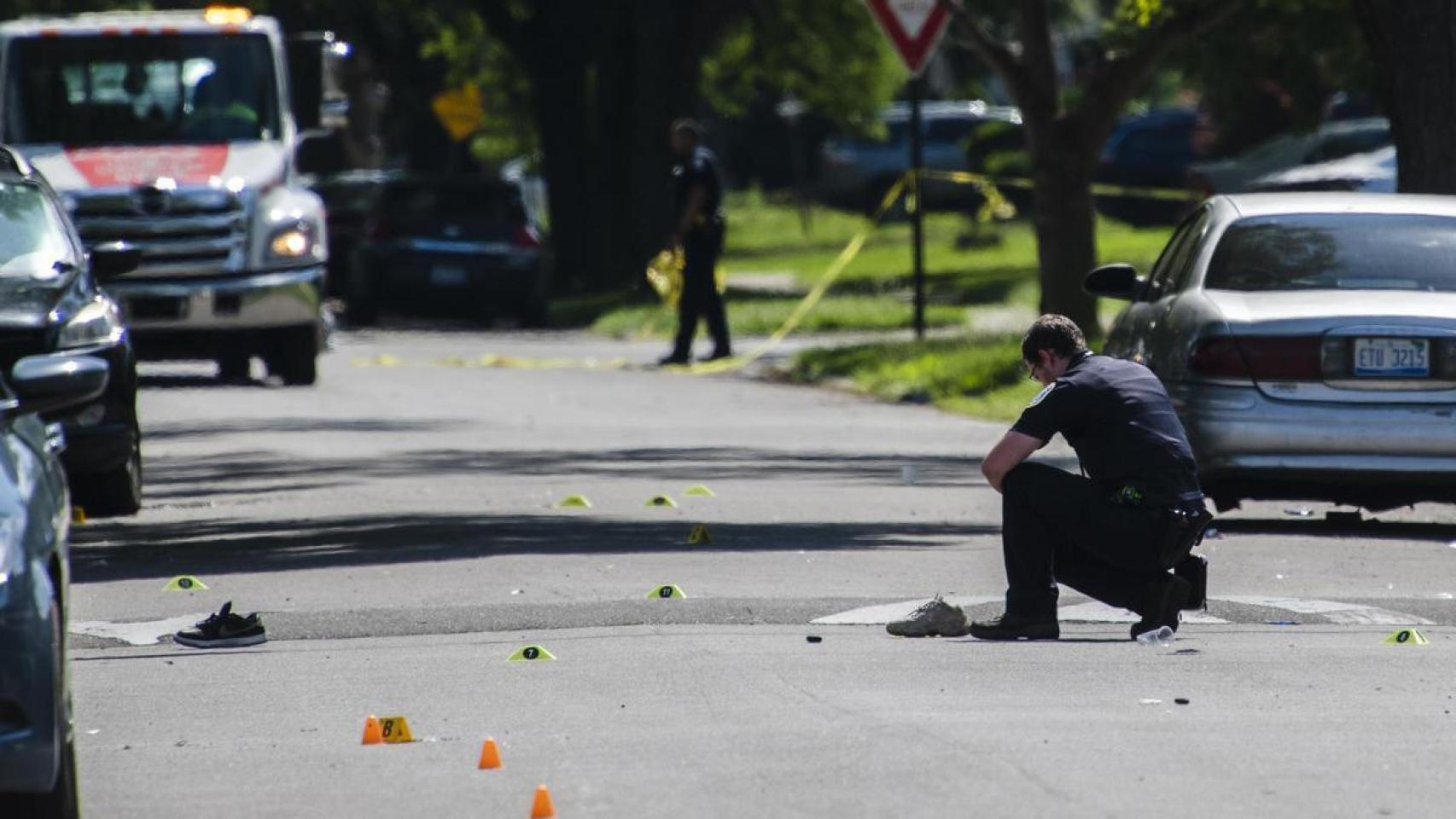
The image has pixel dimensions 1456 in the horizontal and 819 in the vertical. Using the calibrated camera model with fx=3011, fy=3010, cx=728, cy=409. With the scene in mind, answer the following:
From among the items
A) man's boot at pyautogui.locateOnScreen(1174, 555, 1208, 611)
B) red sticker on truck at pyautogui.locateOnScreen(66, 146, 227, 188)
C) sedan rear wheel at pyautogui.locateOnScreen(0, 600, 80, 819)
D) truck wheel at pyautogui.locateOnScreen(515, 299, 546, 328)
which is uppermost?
red sticker on truck at pyautogui.locateOnScreen(66, 146, 227, 188)

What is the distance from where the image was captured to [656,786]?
6.90m

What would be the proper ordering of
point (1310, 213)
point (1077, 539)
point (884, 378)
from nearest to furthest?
point (1077, 539), point (1310, 213), point (884, 378)

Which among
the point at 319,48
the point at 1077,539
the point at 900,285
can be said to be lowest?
the point at 900,285

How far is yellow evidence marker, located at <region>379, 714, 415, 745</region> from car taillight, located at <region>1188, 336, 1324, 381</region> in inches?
204

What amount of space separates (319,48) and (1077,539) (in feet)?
39.6

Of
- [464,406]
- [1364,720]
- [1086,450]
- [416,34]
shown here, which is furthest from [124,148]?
[416,34]

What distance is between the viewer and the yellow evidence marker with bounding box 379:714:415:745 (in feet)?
24.9

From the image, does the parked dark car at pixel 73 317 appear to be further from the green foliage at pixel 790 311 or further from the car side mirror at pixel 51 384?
the green foliage at pixel 790 311

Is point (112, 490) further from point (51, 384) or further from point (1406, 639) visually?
point (51, 384)

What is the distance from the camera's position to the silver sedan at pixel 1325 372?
11.8 metres

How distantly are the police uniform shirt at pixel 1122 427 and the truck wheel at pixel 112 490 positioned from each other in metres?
5.24

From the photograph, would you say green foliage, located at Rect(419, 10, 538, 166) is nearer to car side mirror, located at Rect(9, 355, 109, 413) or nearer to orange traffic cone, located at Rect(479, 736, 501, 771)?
orange traffic cone, located at Rect(479, 736, 501, 771)

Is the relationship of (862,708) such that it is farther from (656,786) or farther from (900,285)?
(900,285)

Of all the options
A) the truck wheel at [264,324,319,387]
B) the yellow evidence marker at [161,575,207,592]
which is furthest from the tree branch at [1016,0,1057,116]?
the yellow evidence marker at [161,575,207,592]
